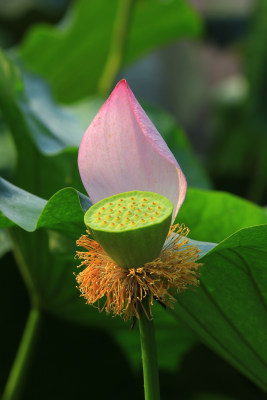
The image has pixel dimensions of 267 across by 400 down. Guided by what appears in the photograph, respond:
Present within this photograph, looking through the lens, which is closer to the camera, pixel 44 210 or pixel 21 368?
pixel 44 210

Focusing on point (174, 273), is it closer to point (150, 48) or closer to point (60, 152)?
point (60, 152)

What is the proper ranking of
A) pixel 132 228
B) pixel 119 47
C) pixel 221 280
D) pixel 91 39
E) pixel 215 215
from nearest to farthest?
1. pixel 132 228
2. pixel 221 280
3. pixel 215 215
4. pixel 119 47
5. pixel 91 39

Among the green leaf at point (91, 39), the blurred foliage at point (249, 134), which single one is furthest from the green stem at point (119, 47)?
the blurred foliage at point (249, 134)

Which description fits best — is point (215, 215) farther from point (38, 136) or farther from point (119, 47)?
point (119, 47)

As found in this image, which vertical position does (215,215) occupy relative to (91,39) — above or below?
above

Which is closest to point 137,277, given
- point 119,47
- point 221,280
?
point 221,280

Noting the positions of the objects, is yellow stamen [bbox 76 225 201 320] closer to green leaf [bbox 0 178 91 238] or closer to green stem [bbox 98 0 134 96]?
green leaf [bbox 0 178 91 238]

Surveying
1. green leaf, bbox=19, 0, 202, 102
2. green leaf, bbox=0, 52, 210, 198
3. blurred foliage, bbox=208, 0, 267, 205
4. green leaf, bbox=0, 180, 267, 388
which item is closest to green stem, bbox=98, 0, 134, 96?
green leaf, bbox=19, 0, 202, 102
